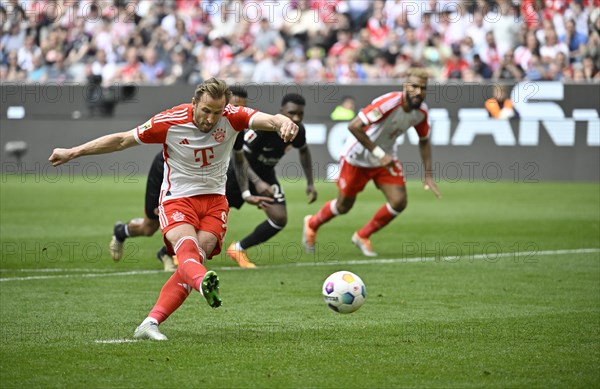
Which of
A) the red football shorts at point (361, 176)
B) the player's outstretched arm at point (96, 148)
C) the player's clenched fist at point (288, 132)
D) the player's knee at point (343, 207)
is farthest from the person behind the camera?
the player's knee at point (343, 207)

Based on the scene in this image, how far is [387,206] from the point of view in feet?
42.9

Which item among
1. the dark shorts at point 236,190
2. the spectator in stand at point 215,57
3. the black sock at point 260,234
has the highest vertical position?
the spectator in stand at point 215,57

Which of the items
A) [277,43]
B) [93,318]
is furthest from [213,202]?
[277,43]

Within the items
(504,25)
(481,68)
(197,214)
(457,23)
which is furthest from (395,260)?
(457,23)

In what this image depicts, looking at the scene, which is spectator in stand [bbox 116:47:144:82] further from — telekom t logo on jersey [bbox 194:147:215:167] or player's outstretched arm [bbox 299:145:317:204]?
telekom t logo on jersey [bbox 194:147:215:167]

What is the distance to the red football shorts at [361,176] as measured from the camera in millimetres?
13055

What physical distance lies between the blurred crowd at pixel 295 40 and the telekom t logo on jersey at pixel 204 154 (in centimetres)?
1563

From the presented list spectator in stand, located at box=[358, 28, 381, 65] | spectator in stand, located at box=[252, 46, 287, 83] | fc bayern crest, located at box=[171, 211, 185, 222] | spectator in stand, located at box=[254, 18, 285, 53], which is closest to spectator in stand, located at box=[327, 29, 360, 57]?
spectator in stand, located at box=[358, 28, 381, 65]

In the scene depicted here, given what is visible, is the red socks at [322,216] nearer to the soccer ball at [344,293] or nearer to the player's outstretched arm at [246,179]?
the player's outstretched arm at [246,179]

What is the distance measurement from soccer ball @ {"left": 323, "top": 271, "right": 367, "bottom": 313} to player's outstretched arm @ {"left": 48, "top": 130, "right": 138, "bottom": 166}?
188 cm

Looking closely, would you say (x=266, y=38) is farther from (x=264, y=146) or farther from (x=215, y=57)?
(x=264, y=146)

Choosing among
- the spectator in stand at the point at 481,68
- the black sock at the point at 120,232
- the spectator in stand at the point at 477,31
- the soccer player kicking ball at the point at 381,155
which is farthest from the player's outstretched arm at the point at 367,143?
the spectator in stand at the point at 477,31

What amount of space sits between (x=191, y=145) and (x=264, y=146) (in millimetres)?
4332

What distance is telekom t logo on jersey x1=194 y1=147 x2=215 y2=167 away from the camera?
7.75 m
